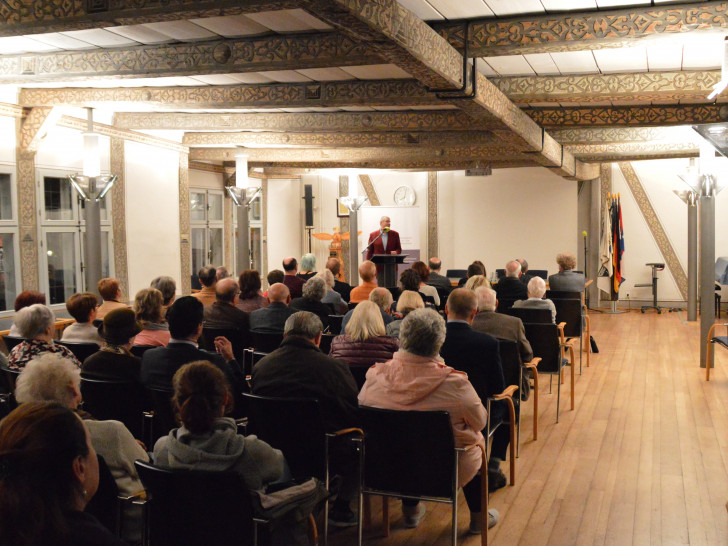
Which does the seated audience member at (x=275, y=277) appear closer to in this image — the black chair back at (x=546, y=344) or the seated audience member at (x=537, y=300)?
the seated audience member at (x=537, y=300)

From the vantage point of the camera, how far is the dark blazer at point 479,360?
161 inches

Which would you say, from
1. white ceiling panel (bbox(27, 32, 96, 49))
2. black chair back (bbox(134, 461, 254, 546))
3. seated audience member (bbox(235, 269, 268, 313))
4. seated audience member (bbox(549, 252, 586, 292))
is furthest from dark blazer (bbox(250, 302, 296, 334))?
seated audience member (bbox(549, 252, 586, 292))

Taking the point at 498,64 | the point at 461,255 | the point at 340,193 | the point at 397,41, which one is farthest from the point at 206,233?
the point at 397,41

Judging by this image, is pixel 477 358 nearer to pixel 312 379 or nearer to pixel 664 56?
pixel 312 379

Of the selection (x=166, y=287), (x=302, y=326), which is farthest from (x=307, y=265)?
(x=302, y=326)

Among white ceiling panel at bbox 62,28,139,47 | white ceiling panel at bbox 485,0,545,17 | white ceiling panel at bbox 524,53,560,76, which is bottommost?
white ceiling panel at bbox 485,0,545,17

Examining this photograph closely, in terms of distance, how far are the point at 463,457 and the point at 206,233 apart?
11180 mm

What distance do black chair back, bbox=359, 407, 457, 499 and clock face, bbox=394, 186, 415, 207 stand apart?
44.3 feet

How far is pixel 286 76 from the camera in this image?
7.00m

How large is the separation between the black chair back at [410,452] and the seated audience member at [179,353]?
81 centimetres

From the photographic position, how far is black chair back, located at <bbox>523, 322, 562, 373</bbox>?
5945 mm

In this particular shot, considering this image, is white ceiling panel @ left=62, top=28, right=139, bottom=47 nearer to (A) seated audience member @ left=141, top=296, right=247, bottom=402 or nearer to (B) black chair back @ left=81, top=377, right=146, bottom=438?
(A) seated audience member @ left=141, top=296, right=247, bottom=402

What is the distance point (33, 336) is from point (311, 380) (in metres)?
1.68

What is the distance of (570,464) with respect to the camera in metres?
4.88
